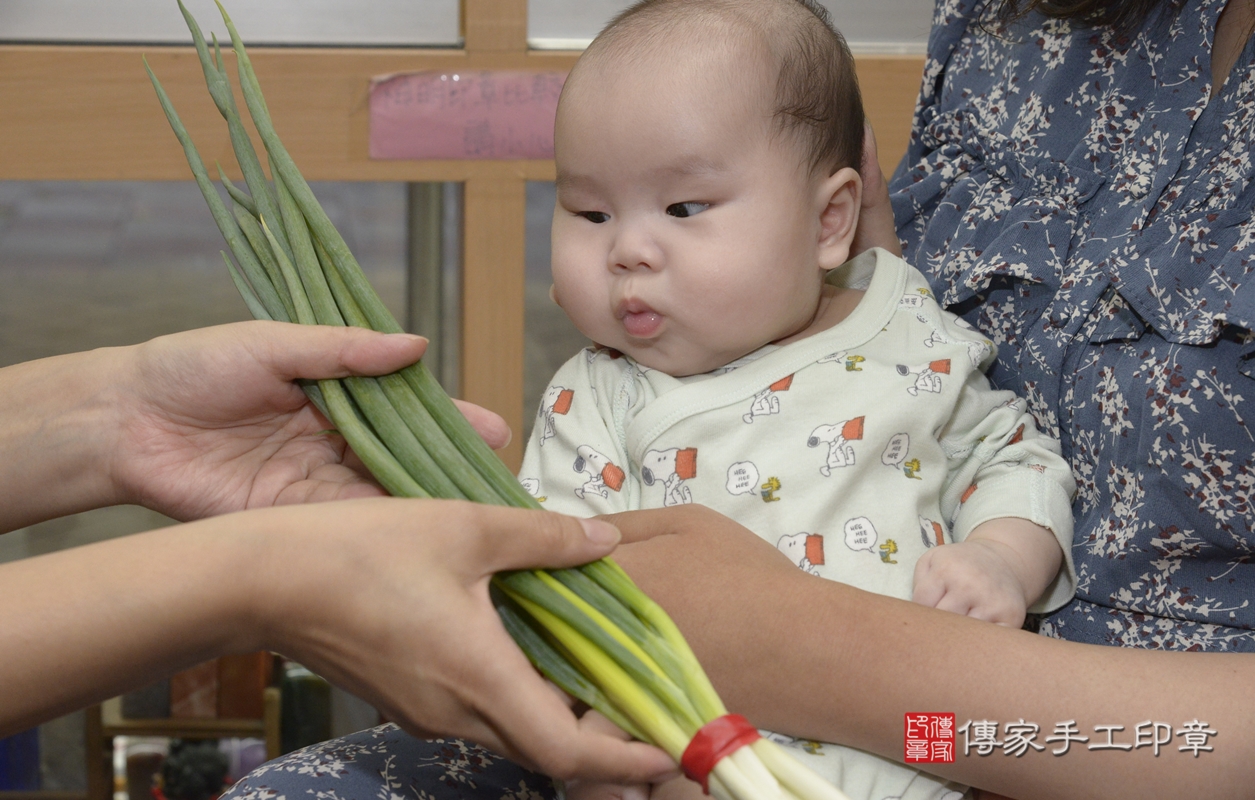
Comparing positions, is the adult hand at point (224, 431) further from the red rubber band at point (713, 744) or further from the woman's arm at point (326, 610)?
the red rubber band at point (713, 744)

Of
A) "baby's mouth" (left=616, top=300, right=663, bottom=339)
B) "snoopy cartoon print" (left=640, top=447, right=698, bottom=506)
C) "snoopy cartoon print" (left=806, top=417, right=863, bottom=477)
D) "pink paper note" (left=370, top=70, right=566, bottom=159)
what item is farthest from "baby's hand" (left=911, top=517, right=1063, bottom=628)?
"pink paper note" (left=370, top=70, right=566, bottom=159)

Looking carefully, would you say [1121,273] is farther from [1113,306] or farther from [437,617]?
[437,617]

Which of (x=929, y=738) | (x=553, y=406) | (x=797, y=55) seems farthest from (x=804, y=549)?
(x=797, y=55)

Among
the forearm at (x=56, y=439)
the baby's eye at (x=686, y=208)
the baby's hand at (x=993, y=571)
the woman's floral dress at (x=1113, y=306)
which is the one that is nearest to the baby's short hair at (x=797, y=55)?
the baby's eye at (x=686, y=208)

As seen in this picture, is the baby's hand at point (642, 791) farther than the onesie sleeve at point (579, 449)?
No

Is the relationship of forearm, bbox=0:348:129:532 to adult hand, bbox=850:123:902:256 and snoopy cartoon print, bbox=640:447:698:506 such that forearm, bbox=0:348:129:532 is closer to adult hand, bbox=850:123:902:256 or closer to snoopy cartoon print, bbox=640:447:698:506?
snoopy cartoon print, bbox=640:447:698:506

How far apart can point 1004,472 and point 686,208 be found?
0.46 meters

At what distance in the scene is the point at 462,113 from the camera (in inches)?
82.0

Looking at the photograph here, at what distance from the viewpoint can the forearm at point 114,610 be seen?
764 mm

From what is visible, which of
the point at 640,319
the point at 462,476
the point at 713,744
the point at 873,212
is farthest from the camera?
the point at 873,212

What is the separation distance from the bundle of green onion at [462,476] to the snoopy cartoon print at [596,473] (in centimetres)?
24

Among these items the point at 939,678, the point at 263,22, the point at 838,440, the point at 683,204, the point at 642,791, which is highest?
the point at 263,22

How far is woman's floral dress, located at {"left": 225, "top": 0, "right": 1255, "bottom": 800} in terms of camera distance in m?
1.02

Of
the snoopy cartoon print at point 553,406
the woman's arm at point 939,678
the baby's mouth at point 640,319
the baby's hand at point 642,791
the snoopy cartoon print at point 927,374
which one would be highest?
the baby's mouth at point 640,319
